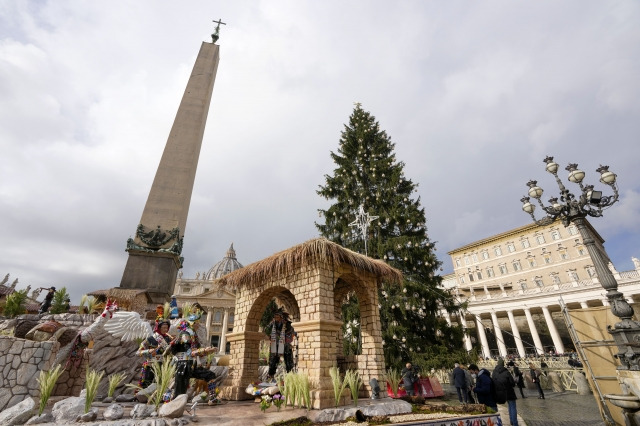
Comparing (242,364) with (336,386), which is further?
(242,364)

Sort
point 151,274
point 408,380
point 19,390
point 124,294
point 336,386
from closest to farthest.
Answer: point 19,390, point 336,386, point 408,380, point 124,294, point 151,274

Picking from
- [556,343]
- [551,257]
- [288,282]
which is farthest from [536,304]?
[288,282]

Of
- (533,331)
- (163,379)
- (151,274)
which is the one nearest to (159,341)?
(163,379)

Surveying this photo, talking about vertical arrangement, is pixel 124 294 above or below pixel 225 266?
below

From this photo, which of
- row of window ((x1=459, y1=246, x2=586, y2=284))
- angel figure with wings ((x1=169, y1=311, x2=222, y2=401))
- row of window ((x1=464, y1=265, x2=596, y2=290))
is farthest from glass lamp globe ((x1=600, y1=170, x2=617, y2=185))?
row of window ((x1=459, y1=246, x2=586, y2=284))

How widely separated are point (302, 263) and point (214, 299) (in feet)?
177

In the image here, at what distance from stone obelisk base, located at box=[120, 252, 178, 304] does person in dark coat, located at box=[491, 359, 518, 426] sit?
37.4ft

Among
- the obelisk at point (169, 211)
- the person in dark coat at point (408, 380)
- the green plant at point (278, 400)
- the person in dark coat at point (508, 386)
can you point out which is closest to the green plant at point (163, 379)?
the green plant at point (278, 400)

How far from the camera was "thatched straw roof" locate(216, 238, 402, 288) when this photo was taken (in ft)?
25.1

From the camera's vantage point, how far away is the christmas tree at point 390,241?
451 inches

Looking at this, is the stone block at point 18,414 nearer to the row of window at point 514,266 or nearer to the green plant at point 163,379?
the green plant at point 163,379

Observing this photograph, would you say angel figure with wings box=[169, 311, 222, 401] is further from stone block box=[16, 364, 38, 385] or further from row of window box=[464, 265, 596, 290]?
row of window box=[464, 265, 596, 290]

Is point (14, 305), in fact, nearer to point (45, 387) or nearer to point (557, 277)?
point (45, 387)

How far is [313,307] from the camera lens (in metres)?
7.44
